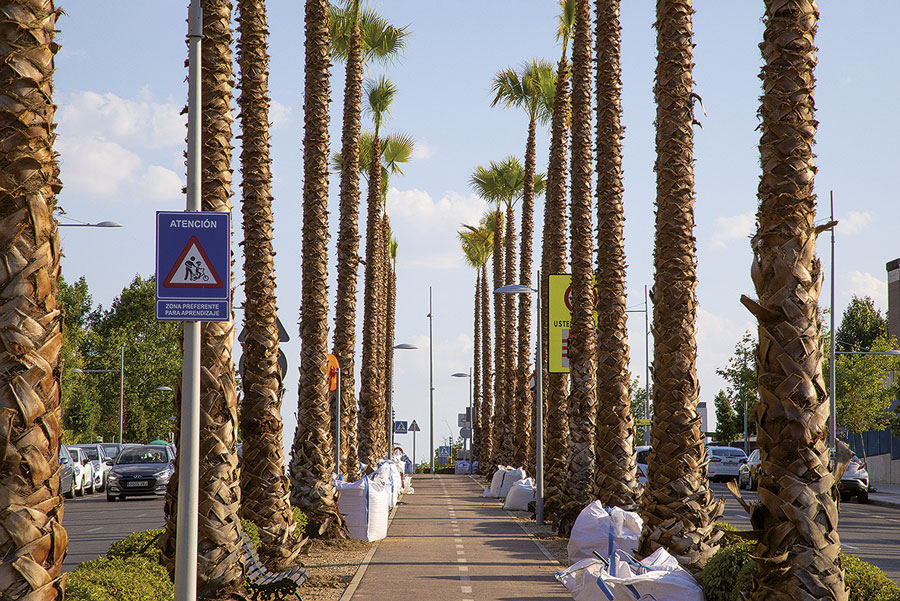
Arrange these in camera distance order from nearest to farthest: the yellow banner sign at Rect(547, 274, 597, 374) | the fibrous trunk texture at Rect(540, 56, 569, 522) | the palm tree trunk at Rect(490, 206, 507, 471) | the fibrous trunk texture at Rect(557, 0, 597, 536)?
the fibrous trunk texture at Rect(557, 0, 597, 536) < the yellow banner sign at Rect(547, 274, 597, 374) < the fibrous trunk texture at Rect(540, 56, 569, 522) < the palm tree trunk at Rect(490, 206, 507, 471)

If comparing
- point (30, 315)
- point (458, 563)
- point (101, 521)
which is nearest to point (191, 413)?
point (30, 315)

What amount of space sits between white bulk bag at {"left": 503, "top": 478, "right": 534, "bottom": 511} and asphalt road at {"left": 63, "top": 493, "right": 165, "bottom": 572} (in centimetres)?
962

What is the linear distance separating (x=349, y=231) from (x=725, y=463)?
27375 mm

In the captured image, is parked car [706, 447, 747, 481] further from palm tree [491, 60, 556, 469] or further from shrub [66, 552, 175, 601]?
shrub [66, 552, 175, 601]

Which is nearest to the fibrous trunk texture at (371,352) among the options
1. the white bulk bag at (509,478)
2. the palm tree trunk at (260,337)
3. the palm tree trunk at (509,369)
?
the white bulk bag at (509,478)

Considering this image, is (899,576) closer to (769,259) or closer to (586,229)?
(586,229)

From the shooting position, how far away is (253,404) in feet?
49.6

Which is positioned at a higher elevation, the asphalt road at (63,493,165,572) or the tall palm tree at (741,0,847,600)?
the tall palm tree at (741,0,847,600)

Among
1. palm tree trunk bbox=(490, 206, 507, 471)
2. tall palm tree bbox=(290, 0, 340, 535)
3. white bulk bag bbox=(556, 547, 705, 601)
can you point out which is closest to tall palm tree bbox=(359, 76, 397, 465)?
palm tree trunk bbox=(490, 206, 507, 471)

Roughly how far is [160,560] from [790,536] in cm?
646

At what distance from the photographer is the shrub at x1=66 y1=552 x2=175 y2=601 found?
8.30 metres

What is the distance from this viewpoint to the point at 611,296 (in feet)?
59.5

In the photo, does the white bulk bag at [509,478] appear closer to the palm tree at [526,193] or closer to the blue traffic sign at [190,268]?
the palm tree at [526,193]

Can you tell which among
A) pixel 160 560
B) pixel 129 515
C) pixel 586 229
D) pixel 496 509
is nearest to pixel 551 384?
pixel 586 229
